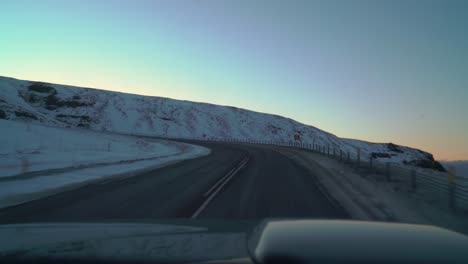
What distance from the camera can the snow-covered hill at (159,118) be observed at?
11625cm

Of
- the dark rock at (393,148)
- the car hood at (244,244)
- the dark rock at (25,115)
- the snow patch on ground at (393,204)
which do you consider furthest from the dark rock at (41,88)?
the car hood at (244,244)

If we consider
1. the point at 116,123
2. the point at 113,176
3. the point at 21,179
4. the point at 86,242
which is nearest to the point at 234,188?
the point at 113,176

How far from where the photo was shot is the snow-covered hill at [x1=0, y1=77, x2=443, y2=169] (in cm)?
11625

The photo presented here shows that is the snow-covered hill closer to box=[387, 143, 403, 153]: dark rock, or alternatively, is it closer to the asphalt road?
box=[387, 143, 403, 153]: dark rock

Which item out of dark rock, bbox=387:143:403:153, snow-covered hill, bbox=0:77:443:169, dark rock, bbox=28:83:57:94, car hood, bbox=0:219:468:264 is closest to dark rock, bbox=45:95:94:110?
snow-covered hill, bbox=0:77:443:169

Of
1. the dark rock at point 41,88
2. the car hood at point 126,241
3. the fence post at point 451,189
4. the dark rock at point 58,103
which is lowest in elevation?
the car hood at point 126,241

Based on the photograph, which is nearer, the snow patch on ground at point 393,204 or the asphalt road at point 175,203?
the snow patch on ground at point 393,204

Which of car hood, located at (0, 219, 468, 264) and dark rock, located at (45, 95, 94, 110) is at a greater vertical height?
dark rock, located at (45, 95, 94, 110)

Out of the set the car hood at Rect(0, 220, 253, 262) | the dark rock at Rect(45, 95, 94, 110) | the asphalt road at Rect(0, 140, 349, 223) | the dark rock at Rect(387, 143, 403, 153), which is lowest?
the asphalt road at Rect(0, 140, 349, 223)

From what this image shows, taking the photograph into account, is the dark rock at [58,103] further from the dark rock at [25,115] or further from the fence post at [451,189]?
the fence post at [451,189]

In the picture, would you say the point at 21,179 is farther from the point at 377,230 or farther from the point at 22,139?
the point at 22,139

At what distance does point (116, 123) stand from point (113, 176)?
107938 mm

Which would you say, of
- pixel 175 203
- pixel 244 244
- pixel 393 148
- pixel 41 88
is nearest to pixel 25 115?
pixel 41 88

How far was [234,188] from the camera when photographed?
13.4m
